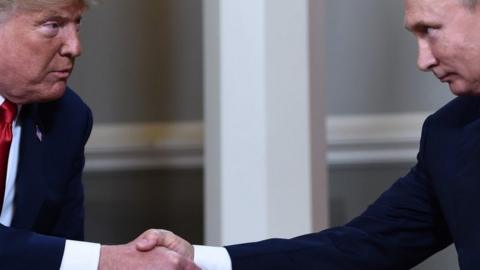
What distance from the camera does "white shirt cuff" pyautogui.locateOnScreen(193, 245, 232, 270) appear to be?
2828 millimetres

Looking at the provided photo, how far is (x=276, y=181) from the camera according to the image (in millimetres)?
3615

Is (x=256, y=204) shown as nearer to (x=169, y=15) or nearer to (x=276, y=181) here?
(x=276, y=181)

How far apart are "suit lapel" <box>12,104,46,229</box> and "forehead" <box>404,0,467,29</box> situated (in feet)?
2.97

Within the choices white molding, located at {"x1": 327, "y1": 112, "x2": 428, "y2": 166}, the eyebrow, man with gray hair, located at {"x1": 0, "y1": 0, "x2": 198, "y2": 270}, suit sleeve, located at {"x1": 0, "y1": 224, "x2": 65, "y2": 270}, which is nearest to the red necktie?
man with gray hair, located at {"x1": 0, "y1": 0, "x2": 198, "y2": 270}

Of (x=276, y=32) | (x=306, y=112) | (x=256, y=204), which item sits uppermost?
(x=276, y=32)

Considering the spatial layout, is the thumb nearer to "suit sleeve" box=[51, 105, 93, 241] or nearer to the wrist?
the wrist

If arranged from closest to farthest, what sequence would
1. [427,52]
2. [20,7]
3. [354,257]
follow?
1. [427,52]
2. [20,7]
3. [354,257]

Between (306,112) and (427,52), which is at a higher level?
(427,52)

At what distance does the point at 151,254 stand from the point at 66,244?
0.66 feet

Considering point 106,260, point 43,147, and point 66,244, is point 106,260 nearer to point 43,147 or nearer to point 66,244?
point 66,244

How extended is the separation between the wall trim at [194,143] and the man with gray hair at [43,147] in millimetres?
1589

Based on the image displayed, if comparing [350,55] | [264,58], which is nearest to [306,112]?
[264,58]

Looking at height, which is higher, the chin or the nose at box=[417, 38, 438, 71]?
the nose at box=[417, 38, 438, 71]

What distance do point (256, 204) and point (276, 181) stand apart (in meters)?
0.09
